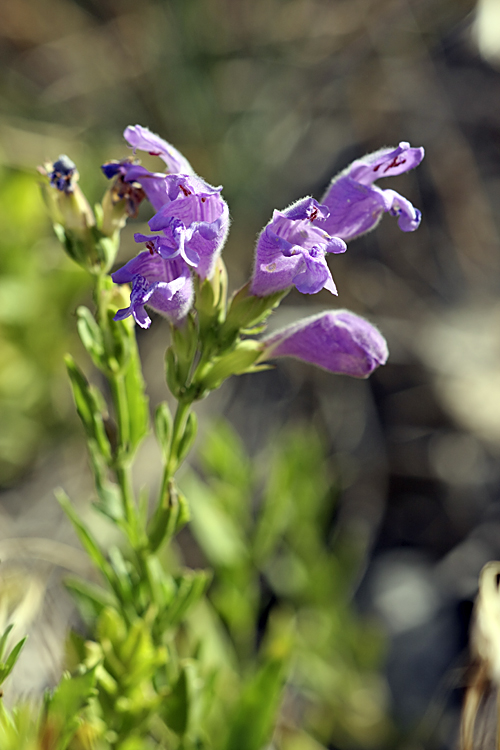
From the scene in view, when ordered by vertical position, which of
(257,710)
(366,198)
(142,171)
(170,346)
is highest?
(142,171)

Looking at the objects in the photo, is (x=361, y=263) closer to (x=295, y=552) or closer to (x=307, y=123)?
(x=307, y=123)

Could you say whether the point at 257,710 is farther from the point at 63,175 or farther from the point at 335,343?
the point at 63,175

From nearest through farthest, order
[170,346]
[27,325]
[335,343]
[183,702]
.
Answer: [170,346]
[335,343]
[183,702]
[27,325]

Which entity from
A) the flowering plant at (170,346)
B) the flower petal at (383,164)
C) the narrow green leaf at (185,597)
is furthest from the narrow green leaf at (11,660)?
the flower petal at (383,164)

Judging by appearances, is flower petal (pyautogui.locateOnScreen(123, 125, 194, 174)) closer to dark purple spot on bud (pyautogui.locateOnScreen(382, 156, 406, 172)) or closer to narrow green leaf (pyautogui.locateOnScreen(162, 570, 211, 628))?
dark purple spot on bud (pyautogui.locateOnScreen(382, 156, 406, 172))

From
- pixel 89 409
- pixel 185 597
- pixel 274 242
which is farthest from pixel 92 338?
pixel 185 597

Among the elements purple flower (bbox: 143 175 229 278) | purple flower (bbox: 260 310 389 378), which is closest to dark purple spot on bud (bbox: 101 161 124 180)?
purple flower (bbox: 143 175 229 278)
